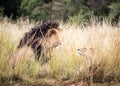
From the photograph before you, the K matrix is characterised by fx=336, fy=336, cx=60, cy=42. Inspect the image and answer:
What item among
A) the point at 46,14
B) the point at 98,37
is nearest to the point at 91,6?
the point at 46,14

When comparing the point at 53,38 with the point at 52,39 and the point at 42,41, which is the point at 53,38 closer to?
the point at 52,39

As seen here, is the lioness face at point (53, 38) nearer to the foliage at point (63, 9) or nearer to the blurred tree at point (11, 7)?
the foliage at point (63, 9)

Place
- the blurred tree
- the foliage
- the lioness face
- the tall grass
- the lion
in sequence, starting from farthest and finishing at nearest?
the blurred tree < the foliage < the lioness face < the lion < the tall grass

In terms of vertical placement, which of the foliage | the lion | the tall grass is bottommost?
the tall grass

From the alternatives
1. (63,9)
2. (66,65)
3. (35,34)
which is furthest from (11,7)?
(66,65)

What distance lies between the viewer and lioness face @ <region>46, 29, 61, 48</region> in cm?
410

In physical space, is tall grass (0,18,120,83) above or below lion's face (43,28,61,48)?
below

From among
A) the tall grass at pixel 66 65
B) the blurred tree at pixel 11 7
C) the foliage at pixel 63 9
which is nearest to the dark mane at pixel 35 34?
the tall grass at pixel 66 65

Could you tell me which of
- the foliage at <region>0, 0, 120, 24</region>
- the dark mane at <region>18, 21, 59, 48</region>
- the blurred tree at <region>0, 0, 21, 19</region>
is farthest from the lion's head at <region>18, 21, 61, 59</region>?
the blurred tree at <region>0, 0, 21, 19</region>

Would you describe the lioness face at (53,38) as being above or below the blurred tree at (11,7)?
below

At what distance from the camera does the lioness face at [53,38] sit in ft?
13.4

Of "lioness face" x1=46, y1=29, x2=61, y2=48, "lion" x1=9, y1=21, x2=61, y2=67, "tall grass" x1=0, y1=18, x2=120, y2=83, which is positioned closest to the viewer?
"tall grass" x1=0, y1=18, x2=120, y2=83

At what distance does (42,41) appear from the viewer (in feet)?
13.3

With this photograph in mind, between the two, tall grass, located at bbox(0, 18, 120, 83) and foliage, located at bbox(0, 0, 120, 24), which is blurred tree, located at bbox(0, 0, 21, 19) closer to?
foliage, located at bbox(0, 0, 120, 24)
